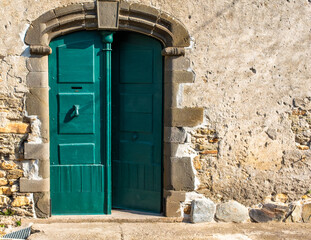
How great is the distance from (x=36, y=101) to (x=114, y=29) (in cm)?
125

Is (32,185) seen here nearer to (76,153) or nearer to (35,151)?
(35,151)

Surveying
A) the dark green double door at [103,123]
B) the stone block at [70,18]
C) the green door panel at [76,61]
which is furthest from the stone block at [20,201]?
the stone block at [70,18]

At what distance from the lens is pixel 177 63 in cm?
519

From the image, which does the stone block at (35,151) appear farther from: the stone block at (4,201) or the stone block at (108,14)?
the stone block at (108,14)

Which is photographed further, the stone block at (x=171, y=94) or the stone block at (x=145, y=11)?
the stone block at (x=171, y=94)

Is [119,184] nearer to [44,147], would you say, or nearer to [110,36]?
[44,147]

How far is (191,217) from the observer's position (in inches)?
208

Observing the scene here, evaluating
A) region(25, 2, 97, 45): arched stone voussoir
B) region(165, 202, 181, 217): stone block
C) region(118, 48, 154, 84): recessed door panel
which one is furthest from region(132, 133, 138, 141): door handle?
region(25, 2, 97, 45): arched stone voussoir

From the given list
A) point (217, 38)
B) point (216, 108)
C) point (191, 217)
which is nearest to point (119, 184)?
point (191, 217)

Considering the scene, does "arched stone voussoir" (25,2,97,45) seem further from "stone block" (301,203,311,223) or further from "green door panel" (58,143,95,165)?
"stone block" (301,203,311,223)

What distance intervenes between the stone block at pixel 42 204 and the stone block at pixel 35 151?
1.47ft

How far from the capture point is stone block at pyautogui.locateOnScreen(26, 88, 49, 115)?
507cm

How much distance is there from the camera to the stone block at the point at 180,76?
5195 mm

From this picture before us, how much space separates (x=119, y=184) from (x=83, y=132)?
83 cm
